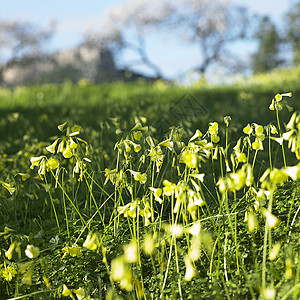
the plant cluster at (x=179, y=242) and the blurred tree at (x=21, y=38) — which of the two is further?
the blurred tree at (x=21, y=38)

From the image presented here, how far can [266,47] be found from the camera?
32.8m

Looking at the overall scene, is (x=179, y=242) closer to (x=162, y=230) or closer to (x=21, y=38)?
(x=162, y=230)

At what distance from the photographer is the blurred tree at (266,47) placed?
32.4 m

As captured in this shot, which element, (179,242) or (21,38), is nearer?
(179,242)

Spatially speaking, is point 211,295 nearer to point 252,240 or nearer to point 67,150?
point 252,240

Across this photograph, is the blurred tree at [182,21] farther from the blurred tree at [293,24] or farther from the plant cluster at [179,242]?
the plant cluster at [179,242]

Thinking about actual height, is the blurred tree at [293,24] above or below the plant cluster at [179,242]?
above

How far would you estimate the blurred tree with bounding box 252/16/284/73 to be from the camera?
32.4 metres

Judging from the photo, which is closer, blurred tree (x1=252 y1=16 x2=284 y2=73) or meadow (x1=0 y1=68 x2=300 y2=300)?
meadow (x1=0 y1=68 x2=300 y2=300)

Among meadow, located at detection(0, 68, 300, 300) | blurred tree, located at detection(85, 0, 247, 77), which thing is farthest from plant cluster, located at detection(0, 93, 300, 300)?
blurred tree, located at detection(85, 0, 247, 77)

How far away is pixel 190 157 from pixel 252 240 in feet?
2.22

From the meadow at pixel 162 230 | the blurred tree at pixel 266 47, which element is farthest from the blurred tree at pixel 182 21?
the meadow at pixel 162 230

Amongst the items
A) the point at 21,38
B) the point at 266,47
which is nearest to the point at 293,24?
the point at 266,47

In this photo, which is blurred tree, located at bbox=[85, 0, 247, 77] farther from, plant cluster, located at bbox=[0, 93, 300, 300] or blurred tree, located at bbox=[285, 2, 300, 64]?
plant cluster, located at bbox=[0, 93, 300, 300]
